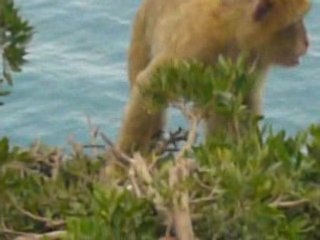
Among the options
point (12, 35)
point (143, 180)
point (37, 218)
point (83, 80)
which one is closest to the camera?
point (143, 180)

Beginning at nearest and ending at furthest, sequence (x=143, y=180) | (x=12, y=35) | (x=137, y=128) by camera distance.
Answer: (x=143, y=180)
(x=12, y=35)
(x=137, y=128)

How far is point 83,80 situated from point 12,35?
6180 mm

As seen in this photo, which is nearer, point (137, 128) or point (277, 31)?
point (277, 31)

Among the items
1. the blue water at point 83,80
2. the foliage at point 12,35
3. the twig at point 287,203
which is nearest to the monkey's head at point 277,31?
the foliage at point 12,35

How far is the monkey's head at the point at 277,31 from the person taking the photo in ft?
14.5

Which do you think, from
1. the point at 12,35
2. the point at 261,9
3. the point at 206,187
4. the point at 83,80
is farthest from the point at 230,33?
the point at 83,80

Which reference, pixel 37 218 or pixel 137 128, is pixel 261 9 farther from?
pixel 37 218

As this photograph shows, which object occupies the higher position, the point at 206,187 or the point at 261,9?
the point at 261,9

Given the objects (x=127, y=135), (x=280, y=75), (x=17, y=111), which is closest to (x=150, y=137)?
(x=127, y=135)

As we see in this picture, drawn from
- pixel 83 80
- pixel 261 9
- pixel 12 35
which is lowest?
pixel 83 80

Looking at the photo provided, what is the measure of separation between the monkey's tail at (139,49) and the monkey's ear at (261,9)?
657mm

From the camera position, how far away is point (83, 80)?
359 inches

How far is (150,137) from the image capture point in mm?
4871

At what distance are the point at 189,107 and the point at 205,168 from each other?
20 cm
